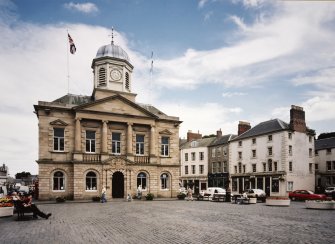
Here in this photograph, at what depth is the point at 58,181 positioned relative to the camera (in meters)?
33.7

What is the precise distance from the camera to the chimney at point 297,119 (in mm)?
45969

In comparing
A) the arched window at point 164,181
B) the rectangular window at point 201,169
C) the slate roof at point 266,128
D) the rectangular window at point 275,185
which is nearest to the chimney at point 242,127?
the slate roof at point 266,128

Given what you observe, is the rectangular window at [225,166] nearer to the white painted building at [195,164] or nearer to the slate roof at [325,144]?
the white painted building at [195,164]

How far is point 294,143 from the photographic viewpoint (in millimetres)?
46156

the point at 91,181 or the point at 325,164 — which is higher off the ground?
the point at 325,164

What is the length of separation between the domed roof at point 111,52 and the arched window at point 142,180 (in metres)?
15.6

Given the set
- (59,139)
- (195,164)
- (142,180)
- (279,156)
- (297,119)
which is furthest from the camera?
(195,164)

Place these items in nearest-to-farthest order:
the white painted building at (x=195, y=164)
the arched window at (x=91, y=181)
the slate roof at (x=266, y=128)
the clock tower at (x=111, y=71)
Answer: the arched window at (x=91, y=181), the clock tower at (x=111, y=71), the slate roof at (x=266, y=128), the white painted building at (x=195, y=164)

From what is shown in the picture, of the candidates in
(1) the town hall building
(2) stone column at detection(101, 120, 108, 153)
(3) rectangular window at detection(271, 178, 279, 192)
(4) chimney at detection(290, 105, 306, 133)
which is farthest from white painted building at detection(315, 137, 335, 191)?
(2) stone column at detection(101, 120, 108, 153)

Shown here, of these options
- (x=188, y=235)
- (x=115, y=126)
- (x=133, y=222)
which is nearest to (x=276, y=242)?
(x=188, y=235)

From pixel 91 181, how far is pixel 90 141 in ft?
15.2

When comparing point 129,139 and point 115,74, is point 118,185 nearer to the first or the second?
point 129,139

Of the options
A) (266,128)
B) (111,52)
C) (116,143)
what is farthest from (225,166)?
(111,52)

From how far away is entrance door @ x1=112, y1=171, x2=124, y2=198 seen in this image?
36.3m
